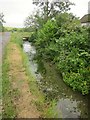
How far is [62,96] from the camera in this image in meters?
10.8

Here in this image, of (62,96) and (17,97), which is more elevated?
(17,97)

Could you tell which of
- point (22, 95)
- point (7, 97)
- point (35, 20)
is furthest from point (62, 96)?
point (35, 20)

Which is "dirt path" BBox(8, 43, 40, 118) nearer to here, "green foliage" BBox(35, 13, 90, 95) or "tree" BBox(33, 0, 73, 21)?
"green foliage" BBox(35, 13, 90, 95)

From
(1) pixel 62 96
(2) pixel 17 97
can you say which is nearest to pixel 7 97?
(2) pixel 17 97

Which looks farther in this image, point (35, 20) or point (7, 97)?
point (35, 20)

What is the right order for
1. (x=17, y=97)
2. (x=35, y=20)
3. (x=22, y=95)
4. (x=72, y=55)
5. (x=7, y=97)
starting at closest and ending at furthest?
(x=7, y=97) → (x=17, y=97) → (x=22, y=95) → (x=72, y=55) → (x=35, y=20)

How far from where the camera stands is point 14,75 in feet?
42.2

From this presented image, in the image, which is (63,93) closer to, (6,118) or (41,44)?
(6,118)

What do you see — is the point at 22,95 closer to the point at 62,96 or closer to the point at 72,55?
the point at 62,96

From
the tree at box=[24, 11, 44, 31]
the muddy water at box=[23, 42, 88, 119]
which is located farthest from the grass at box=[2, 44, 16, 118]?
the tree at box=[24, 11, 44, 31]

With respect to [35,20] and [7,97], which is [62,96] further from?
[35,20]

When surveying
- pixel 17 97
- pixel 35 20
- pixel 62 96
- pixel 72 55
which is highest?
pixel 35 20

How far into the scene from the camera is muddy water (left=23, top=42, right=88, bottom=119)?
358 inches

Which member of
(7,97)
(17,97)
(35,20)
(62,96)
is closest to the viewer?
(7,97)
